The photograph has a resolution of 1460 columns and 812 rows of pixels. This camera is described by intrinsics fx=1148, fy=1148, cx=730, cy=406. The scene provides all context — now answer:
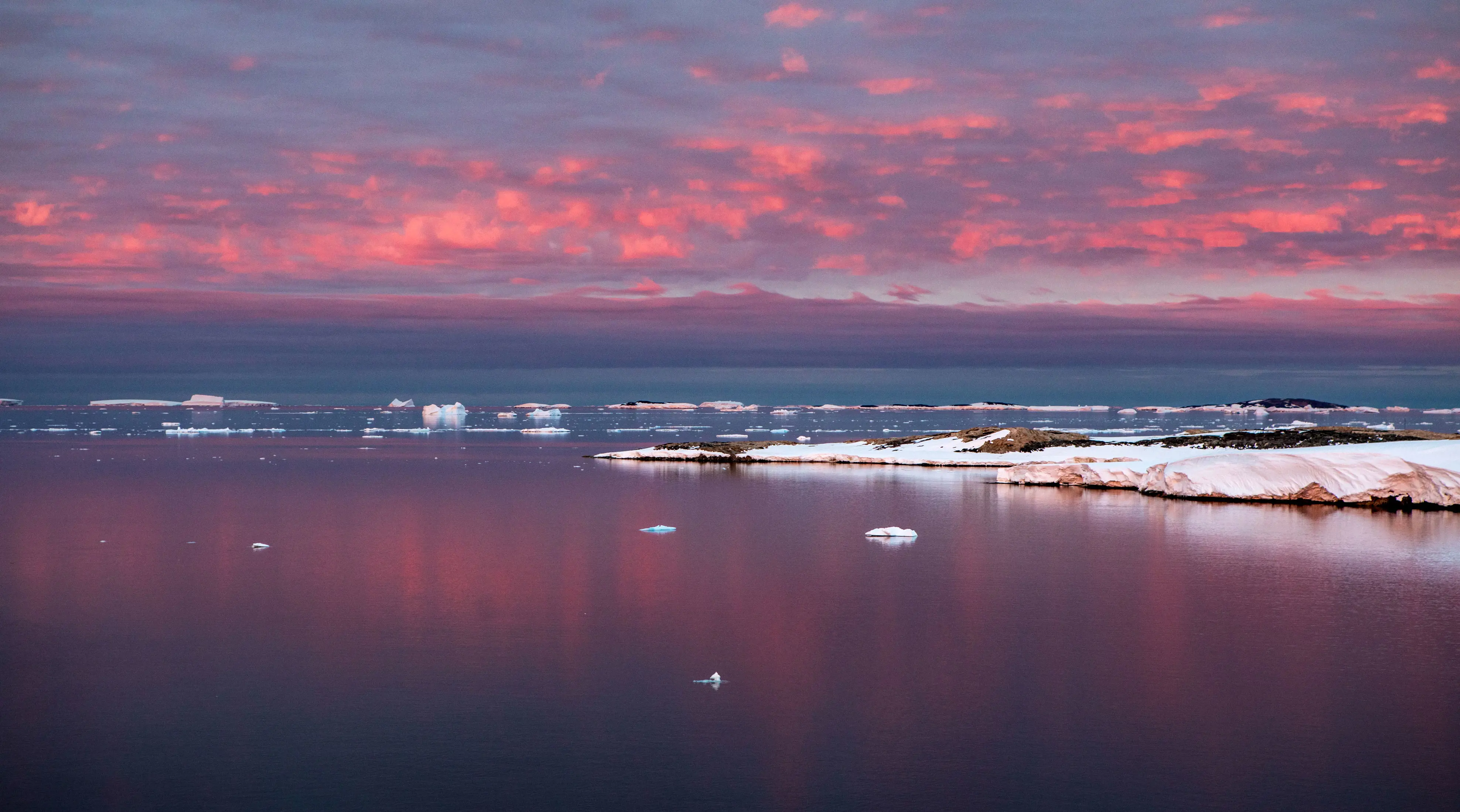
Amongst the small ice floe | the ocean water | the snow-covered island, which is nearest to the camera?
the ocean water

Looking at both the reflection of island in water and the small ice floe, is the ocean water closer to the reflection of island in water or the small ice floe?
the small ice floe

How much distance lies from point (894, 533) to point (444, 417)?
170 meters

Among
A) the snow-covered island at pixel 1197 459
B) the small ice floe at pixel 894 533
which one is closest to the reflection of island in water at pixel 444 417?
the snow-covered island at pixel 1197 459

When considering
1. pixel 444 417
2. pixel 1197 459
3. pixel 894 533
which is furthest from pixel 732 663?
pixel 444 417

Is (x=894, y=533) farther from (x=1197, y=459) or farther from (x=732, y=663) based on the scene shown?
(x=1197, y=459)

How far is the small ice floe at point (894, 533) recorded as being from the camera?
28016 millimetres

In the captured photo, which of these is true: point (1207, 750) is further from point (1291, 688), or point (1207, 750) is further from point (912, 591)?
point (912, 591)

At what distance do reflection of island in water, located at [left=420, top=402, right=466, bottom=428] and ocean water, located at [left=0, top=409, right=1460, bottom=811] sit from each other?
11520 centimetres

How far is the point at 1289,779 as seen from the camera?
10609 mm

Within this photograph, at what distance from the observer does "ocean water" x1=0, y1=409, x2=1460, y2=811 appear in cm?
1051

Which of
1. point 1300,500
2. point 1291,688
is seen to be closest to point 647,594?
point 1291,688

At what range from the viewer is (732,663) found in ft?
48.8

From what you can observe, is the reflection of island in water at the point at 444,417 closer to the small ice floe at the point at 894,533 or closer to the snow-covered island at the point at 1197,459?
the snow-covered island at the point at 1197,459

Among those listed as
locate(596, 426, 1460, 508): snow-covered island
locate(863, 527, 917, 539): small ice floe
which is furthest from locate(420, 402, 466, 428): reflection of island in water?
locate(863, 527, 917, 539): small ice floe
